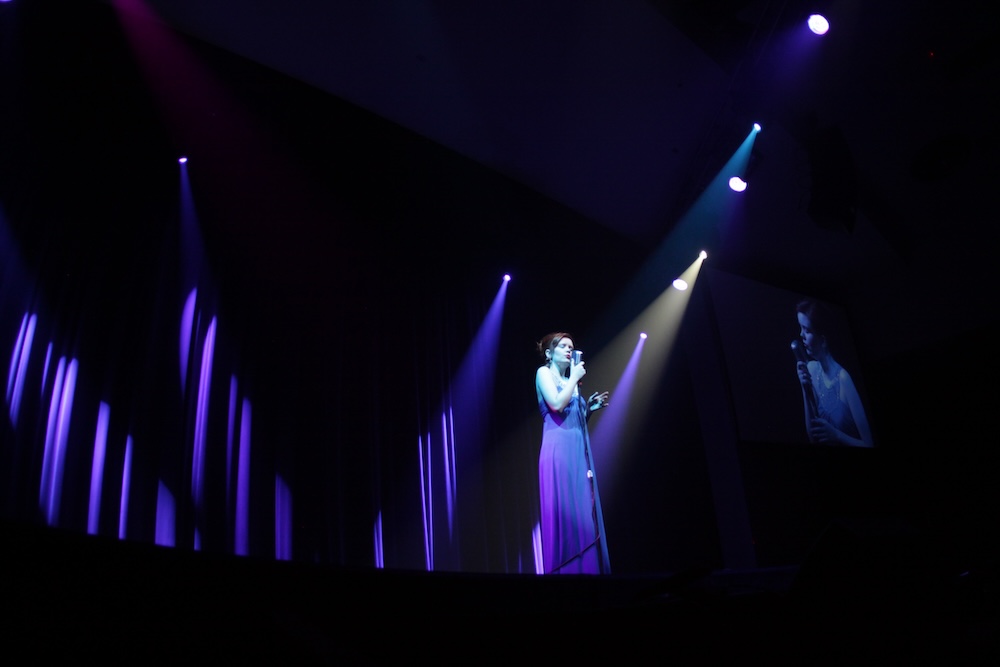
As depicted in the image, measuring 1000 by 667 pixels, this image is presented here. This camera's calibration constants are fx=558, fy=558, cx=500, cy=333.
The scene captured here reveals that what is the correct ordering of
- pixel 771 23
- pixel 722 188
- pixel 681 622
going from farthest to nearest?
pixel 722 188, pixel 771 23, pixel 681 622

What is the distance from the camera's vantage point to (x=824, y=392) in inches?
215

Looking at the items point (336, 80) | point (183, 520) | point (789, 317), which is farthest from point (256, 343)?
point (789, 317)

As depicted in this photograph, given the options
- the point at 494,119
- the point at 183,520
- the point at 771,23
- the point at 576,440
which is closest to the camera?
the point at 183,520

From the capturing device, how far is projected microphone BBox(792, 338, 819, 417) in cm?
529

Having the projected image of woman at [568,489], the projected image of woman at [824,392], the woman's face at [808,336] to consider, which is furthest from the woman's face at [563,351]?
the woman's face at [808,336]

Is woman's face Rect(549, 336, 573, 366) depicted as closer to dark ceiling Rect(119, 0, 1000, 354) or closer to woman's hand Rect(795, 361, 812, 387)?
dark ceiling Rect(119, 0, 1000, 354)

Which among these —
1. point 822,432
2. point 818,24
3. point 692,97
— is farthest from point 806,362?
point 818,24

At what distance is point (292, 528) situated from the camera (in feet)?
10.7

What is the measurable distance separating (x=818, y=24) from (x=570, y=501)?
3196 mm

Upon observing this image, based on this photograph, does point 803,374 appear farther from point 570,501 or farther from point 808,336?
point 570,501

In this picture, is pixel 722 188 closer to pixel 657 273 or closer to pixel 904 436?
pixel 657 273

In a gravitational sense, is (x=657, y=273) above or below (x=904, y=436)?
above

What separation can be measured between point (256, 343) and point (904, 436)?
632 centimetres

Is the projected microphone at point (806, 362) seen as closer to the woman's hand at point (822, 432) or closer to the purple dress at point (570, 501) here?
the woman's hand at point (822, 432)
